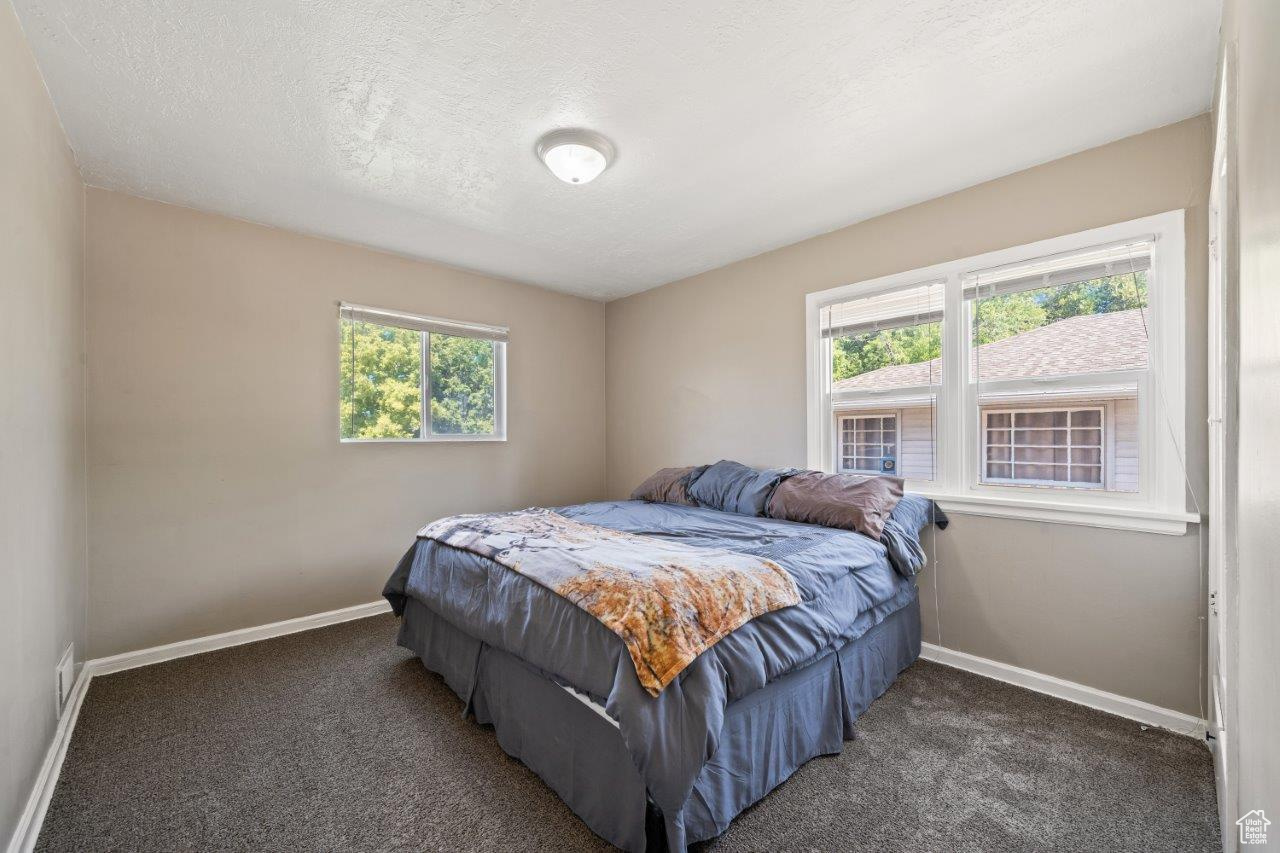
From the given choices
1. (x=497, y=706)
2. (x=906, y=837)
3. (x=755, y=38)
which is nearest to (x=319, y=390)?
(x=497, y=706)

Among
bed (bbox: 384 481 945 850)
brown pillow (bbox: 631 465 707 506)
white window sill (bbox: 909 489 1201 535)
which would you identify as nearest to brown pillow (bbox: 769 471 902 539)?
bed (bbox: 384 481 945 850)

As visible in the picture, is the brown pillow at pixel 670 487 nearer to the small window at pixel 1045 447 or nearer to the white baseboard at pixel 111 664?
the small window at pixel 1045 447

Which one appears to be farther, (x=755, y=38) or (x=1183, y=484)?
(x=1183, y=484)

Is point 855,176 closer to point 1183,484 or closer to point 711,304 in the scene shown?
point 711,304

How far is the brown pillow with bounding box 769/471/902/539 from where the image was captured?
8.48ft

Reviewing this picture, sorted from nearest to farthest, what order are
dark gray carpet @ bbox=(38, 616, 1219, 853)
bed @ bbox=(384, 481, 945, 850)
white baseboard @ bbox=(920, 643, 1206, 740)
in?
bed @ bbox=(384, 481, 945, 850) < dark gray carpet @ bbox=(38, 616, 1219, 853) < white baseboard @ bbox=(920, 643, 1206, 740)

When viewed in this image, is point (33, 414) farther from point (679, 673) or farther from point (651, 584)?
point (679, 673)

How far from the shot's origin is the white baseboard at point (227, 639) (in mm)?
2725

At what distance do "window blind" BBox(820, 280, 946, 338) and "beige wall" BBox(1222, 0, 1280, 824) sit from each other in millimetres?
1730

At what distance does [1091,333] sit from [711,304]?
228 centimetres

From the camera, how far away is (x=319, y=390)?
11.1 ft

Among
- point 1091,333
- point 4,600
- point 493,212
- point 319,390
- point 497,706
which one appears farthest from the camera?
point 319,390

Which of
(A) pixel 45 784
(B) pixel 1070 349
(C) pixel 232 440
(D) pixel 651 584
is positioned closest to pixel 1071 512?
(B) pixel 1070 349

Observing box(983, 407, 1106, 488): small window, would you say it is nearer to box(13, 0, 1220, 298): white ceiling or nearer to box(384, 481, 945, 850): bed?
box(384, 481, 945, 850): bed
